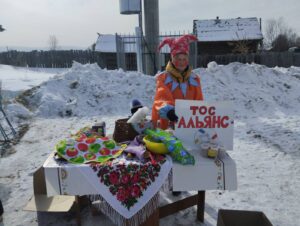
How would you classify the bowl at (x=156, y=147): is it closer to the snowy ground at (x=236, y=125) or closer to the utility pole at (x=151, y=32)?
the snowy ground at (x=236, y=125)

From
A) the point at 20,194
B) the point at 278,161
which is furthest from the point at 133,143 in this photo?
the point at 278,161

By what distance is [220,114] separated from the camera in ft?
8.07

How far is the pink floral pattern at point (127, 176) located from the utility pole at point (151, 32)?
26.0ft

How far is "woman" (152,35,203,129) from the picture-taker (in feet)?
10.1

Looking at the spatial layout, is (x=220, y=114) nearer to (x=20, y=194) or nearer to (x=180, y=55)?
(x=180, y=55)

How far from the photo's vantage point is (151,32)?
9.84 metres

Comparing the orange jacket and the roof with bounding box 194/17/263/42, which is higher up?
the roof with bounding box 194/17/263/42

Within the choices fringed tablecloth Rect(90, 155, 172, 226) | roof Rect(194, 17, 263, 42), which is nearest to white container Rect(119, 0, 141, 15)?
fringed tablecloth Rect(90, 155, 172, 226)

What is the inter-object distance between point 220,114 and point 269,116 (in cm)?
546

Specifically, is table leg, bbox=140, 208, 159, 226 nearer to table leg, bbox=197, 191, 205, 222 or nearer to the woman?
table leg, bbox=197, 191, 205, 222

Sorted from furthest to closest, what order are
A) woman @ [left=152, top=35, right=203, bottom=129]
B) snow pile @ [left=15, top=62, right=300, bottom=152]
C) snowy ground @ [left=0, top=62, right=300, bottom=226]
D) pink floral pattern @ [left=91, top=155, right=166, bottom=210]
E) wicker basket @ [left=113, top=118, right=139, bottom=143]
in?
snow pile @ [left=15, top=62, right=300, bottom=152] < snowy ground @ [left=0, top=62, right=300, bottom=226] < woman @ [left=152, top=35, right=203, bottom=129] < wicker basket @ [left=113, top=118, right=139, bottom=143] < pink floral pattern @ [left=91, top=155, right=166, bottom=210]

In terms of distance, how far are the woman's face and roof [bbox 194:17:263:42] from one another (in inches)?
805

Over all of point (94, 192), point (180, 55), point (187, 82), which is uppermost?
point (180, 55)

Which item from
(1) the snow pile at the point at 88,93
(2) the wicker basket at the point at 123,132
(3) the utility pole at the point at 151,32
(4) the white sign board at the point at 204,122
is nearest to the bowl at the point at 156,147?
(4) the white sign board at the point at 204,122
